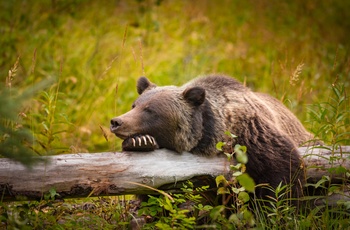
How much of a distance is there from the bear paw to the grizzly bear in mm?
10

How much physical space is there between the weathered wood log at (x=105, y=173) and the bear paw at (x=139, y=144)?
59 mm

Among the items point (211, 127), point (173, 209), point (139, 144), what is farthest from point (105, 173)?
point (211, 127)

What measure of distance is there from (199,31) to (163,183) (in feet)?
23.7

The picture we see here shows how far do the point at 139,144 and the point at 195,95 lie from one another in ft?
2.83

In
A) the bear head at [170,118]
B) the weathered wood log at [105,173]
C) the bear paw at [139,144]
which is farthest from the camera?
the bear head at [170,118]

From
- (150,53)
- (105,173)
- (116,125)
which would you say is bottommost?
(105,173)

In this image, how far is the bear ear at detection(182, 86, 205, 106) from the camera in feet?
15.7

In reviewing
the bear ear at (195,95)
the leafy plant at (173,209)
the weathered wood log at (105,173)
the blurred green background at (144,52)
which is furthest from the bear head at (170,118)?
the leafy plant at (173,209)

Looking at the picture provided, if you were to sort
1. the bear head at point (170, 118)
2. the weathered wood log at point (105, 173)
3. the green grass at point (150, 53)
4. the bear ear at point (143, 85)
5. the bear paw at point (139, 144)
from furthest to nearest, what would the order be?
the green grass at point (150, 53) → the bear ear at point (143, 85) → the bear head at point (170, 118) → the bear paw at point (139, 144) → the weathered wood log at point (105, 173)

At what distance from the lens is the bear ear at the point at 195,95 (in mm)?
4793

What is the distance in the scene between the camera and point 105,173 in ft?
13.1

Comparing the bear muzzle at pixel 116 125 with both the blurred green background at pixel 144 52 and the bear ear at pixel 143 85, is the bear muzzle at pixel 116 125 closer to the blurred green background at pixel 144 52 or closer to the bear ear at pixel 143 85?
the blurred green background at pixel 144 52

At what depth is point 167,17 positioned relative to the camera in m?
11.2

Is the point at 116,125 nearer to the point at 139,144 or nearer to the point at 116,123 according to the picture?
the point at 116,123
